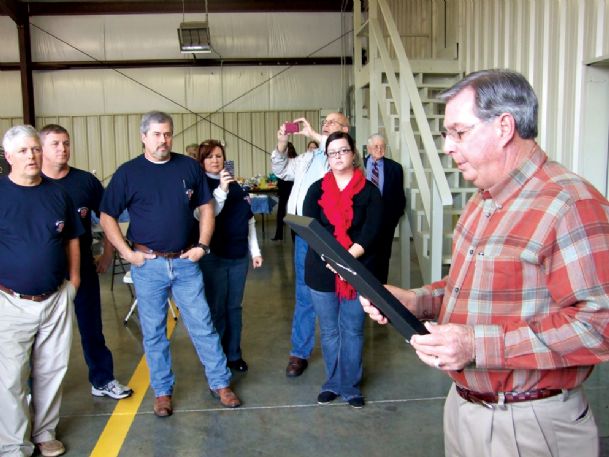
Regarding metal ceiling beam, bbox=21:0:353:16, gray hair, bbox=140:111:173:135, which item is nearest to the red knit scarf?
gray hair, bbox=140:111:173:135

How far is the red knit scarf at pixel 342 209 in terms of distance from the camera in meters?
3.44

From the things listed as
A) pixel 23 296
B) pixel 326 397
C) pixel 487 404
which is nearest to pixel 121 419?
pixel 23 296

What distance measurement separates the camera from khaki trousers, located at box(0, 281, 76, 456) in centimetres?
291

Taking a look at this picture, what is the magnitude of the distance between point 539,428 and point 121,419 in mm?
2817

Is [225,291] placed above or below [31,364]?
above

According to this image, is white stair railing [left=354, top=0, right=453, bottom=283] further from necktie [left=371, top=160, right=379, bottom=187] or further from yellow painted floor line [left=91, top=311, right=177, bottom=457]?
yellow painted floor line [left=91, top=311, right=177, bottom=457]

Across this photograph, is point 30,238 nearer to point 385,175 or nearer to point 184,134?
point 385,175

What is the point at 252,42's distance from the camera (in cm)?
1399

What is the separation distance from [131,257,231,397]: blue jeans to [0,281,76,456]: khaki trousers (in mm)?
463

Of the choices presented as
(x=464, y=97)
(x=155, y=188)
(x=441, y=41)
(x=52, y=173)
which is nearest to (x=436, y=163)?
(x=155, y=188)

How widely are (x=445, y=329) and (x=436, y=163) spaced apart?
12.4 feet

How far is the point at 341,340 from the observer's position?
363 centimetres

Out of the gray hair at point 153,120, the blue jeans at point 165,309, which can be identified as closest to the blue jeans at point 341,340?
the blue jeans at point 165,309

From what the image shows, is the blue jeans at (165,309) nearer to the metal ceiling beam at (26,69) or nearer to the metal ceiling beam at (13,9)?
the metal ceiling beam at (13,9)
